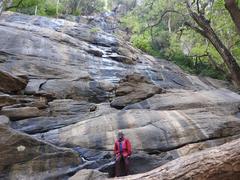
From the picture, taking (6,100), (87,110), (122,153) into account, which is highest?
(6,100)

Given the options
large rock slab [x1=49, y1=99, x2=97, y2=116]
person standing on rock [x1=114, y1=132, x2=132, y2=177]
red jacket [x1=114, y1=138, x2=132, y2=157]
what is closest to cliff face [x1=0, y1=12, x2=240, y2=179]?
large rock slab [x1=49, y1=99, x2=97, y2=116]

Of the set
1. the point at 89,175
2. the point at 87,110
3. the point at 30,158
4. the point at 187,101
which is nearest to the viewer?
the point at 89,175

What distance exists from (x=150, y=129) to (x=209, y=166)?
8715 millimetres

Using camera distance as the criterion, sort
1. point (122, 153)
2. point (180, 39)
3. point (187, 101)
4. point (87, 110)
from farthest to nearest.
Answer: point (180, 39)
point (187, 101)
point (87, 110)
point (122, 153)

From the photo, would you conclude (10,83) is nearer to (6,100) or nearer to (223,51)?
(6,100)

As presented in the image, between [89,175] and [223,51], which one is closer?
[223,51]

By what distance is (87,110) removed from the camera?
15.8 metres

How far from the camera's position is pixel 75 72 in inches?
814

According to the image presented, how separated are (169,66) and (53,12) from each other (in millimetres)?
20225

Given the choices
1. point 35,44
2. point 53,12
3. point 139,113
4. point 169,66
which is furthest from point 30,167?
point 53,12

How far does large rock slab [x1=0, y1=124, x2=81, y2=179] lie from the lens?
437 inches

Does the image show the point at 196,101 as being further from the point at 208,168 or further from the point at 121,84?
the point at 208,168

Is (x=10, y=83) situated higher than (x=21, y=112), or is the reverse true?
(x=10, y=83)

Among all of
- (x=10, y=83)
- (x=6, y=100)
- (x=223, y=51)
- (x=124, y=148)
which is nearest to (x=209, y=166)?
(x=223, y=51)
